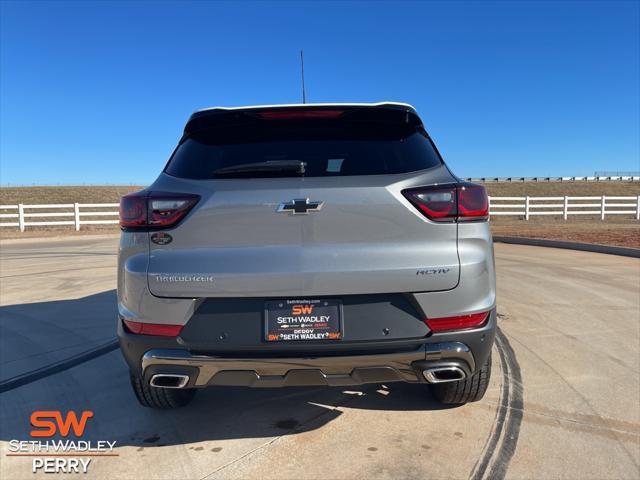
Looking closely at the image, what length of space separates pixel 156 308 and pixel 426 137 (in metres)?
1.80

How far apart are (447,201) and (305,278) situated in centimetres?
83

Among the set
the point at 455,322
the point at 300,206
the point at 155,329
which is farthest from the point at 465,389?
the point at 155,329

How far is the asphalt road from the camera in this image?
251 cm

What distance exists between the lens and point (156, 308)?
2400mm

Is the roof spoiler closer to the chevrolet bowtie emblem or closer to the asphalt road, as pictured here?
the chevrolet bowtie emblem

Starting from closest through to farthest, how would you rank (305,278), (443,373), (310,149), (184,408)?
(305,278)
(443,373)
(310,149)
(184,408)

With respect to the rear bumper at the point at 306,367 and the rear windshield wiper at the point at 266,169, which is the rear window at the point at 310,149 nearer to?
the rear windshield wiper at the point at 266,169

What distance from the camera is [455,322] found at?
2396mm

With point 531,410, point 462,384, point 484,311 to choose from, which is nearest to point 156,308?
point 484,311

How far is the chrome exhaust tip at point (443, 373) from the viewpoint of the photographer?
2.39 meters

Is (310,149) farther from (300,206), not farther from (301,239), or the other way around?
(301,239)

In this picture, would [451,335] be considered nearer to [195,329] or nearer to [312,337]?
[312,337]

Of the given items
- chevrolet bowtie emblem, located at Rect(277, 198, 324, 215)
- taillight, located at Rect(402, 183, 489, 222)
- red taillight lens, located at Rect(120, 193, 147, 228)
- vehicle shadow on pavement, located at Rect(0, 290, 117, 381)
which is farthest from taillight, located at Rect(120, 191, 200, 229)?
vehicle shadow on pavement, located at Rect(0, 290, 117, 381)

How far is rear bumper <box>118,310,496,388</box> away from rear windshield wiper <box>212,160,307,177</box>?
916 mm
